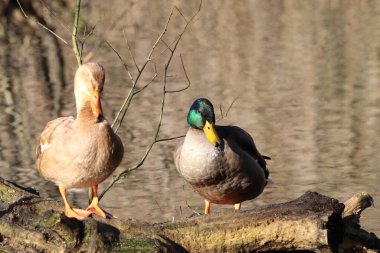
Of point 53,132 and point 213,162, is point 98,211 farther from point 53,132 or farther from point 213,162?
point 213,162

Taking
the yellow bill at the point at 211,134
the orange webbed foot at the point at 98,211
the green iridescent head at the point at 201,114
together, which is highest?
the green iridescent head at the point at 201,114

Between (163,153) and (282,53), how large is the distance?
8362mm

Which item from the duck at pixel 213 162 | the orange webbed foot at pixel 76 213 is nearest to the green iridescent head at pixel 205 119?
the duck at pixel 213 162

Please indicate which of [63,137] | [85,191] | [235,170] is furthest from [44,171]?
[85,191]

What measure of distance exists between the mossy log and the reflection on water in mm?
3291

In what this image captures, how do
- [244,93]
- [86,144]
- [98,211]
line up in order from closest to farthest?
[86,144] < [98,211] < [244,93]

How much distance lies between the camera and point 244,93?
52.7 ft

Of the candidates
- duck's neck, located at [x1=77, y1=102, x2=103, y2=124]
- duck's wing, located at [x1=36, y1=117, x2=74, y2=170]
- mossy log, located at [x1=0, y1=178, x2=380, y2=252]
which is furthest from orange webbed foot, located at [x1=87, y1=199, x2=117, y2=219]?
duck's neck, located at [x1=77, y1=102, x2=103, y2=124]

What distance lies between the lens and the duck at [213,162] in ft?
22.4

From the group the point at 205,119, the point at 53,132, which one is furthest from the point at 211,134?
the point at 53,132

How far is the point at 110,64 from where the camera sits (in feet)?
64.1

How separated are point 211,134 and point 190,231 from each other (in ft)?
4.07

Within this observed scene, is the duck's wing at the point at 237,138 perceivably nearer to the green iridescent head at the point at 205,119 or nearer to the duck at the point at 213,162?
the duck at the point at 213,162

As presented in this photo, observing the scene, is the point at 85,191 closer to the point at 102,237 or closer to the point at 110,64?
the point at 102,237
